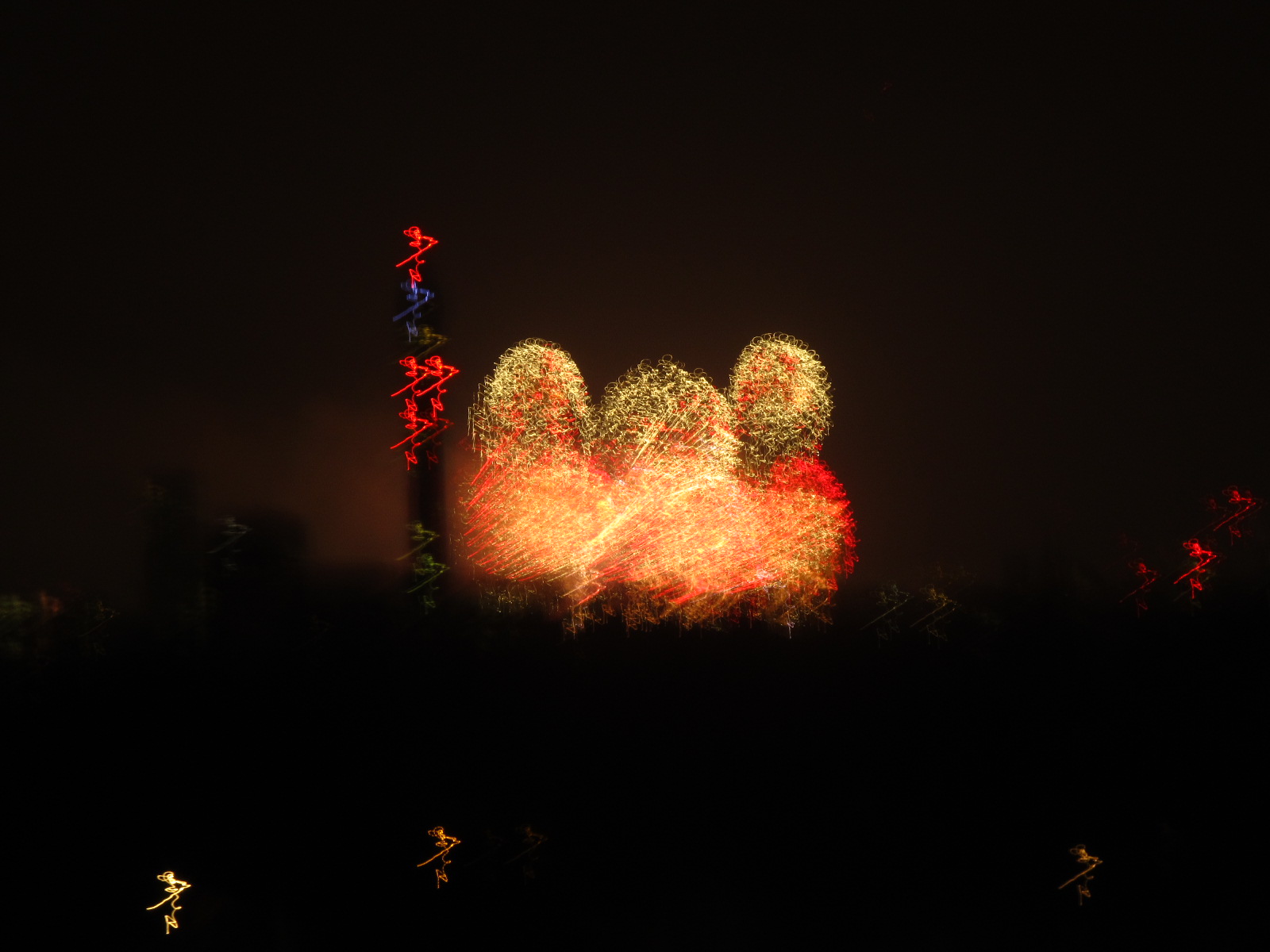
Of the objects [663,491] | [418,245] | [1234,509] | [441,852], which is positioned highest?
[418,245]

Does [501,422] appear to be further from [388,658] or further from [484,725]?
[484,725]

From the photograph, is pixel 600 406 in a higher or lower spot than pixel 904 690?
higher

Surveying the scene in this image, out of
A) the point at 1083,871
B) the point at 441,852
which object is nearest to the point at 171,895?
the point at 441,852

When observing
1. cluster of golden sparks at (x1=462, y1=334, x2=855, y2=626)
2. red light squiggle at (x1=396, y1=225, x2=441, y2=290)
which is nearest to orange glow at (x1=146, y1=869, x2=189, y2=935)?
cluster of golden sparks at (x1=462, y1=334, x2=855, y2=626)

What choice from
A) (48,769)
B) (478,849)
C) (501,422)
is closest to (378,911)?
(478,849)

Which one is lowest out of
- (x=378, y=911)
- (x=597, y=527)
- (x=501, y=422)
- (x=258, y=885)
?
(x=378, y=911)

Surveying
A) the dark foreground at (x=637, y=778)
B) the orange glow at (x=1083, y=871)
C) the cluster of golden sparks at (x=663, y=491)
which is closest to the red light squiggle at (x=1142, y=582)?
the dark foreground at (x=637, y=778)

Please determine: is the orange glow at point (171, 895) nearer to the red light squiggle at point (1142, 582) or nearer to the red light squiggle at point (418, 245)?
the red light squiggle at point (418, 245)

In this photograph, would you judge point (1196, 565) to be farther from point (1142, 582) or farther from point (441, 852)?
point (441, 852)
